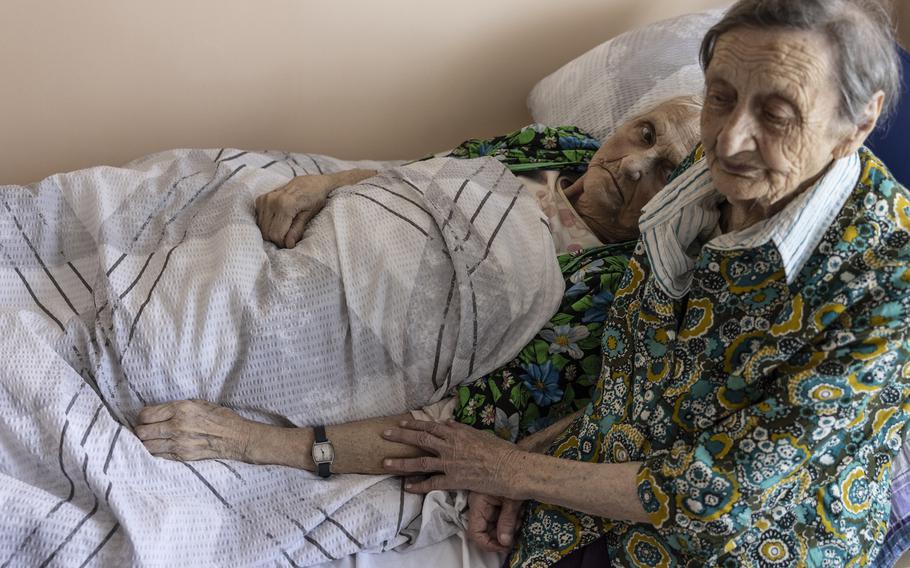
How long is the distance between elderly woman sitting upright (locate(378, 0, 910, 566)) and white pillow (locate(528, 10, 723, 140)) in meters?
0.58

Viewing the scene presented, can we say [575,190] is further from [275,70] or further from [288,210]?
[275,70]

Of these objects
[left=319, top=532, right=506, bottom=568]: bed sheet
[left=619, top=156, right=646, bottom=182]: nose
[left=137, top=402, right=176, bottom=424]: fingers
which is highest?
[left=619, top=156, right=646, bottom=182]: nose

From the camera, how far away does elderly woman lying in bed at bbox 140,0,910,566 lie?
1.03 metres

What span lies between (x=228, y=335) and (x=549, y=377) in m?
0.55

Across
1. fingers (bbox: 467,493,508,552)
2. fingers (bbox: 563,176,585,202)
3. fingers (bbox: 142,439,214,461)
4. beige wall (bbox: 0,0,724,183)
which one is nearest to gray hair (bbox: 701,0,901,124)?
fingers (bbox: 563,176,585,202)

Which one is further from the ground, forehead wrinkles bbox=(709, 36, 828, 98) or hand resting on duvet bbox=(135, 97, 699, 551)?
forehead wrinkles bbox=(709, 36, 828, 98)

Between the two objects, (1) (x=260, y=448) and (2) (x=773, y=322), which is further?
(1) (x=260, y=448)

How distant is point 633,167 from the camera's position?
1605mm

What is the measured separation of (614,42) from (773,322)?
3.44ft

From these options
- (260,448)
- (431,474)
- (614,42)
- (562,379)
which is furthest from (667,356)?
(614,42)

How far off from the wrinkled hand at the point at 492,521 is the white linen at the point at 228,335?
0.05m

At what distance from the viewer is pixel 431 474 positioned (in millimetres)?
1480

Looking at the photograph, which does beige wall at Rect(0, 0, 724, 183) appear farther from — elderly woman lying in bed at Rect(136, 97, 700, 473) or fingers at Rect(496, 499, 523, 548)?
fingers at Rect(496, 499, 523, 548)

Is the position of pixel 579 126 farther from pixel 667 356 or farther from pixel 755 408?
pixel 755 408
